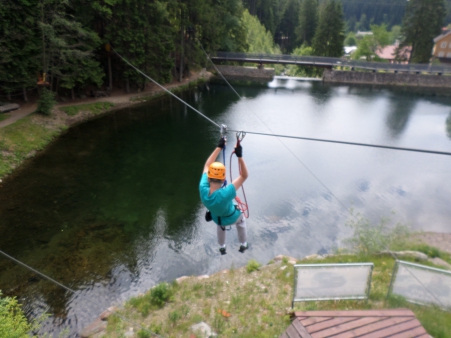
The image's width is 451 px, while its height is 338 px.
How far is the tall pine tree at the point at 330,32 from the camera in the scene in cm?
4603

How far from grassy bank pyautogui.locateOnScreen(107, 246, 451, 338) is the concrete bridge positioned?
34587 mm

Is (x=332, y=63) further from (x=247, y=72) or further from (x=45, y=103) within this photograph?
(x=45, y=103)

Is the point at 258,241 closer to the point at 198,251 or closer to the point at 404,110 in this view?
the point at 198,251

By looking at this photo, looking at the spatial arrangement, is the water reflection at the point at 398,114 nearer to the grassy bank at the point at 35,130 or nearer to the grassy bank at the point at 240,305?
the grassy bank at the point at 240,305

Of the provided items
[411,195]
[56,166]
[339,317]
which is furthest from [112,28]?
[339,317]

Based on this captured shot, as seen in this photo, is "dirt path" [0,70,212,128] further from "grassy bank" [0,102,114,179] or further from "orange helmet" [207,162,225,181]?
"orange helmet" [207,162,225,181]

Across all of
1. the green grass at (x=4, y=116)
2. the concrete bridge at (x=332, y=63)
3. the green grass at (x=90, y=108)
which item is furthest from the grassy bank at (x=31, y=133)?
the concrete bridge at (x=332, y=63)

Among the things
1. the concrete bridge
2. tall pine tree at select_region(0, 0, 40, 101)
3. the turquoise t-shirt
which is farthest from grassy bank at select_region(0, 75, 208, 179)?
the concrete bridge

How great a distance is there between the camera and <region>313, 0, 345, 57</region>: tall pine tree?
151ft

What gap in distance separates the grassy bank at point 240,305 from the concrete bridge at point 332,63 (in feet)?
113

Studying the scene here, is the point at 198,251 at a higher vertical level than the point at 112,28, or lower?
Result: lower

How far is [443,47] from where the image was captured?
55.4 metres

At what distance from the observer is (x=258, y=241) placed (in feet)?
33.2

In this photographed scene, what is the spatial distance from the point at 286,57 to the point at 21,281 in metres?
39.0
